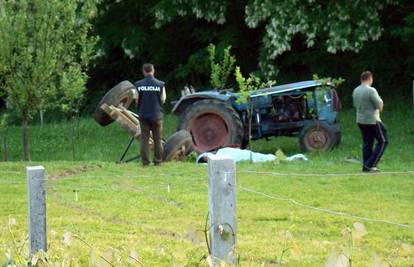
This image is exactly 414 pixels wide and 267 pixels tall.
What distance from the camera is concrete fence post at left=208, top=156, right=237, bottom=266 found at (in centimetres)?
566

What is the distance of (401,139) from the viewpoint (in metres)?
20.8

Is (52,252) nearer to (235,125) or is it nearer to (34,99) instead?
(235,125)

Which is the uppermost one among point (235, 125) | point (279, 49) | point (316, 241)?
point (279, 49)

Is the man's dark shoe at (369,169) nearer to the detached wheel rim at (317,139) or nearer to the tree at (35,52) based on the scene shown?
the detached wheel rim at (317,139)

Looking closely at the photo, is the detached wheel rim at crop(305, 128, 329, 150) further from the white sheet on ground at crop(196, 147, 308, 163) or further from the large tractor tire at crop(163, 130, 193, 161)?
the large tractor tire at crop(163, 130, 193, 161)

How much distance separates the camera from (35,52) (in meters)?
19.4

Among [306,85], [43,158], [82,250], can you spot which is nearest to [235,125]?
[306,85]

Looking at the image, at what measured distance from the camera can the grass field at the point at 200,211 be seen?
8.12 meters

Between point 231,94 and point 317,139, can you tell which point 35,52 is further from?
point 317,139

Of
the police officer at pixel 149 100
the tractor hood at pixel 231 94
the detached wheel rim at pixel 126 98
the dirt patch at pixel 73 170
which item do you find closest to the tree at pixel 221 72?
the tractor hood at pixel 231 94

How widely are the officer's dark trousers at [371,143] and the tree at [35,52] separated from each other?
7.75 m

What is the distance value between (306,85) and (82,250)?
1055 centimetres

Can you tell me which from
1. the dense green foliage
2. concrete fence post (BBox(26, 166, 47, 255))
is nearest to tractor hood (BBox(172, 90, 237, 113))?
the dense green foliage

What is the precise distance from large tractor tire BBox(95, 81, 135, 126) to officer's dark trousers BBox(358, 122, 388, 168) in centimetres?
553
